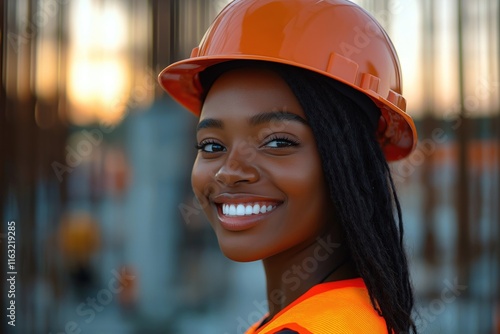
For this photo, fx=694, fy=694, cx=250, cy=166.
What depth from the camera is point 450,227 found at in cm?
486

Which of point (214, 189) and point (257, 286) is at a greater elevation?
point (214, 189)

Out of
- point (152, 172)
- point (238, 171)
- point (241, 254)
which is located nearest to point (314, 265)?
point (241, 254)

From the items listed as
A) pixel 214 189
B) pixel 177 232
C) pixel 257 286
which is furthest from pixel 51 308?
pixel 214 189

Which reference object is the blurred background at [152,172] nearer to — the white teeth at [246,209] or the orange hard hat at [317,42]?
the orange hard hat at [317,42]

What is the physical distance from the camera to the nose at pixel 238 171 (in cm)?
173

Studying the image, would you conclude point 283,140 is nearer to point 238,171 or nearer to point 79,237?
point 238,171

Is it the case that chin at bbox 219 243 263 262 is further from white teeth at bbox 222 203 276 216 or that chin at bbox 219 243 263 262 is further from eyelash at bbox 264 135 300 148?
eyelash at bbox 264 135 300 148

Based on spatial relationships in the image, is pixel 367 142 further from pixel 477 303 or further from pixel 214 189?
pixel 477 303

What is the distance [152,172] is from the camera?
513 cm

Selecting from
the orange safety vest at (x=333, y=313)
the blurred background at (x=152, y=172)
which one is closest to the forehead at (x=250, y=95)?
the orange safety vest at (x=333, y=313)

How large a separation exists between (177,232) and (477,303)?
7.17ft

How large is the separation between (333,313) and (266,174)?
1.27 ft

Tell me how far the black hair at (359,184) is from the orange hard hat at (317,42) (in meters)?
0.04

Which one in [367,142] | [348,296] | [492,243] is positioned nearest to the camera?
[348,296]
